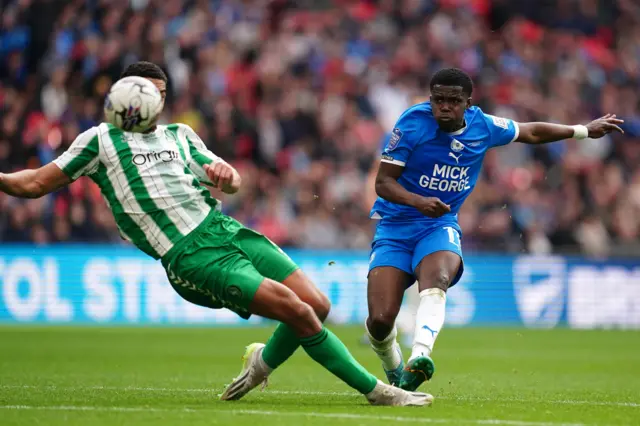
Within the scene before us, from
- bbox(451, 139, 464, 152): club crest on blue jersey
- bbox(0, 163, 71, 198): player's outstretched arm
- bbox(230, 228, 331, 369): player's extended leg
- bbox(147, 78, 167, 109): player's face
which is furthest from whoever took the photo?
bbox(451, 139, 464, 152): club crest on blue jersey

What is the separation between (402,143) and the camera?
945 cm

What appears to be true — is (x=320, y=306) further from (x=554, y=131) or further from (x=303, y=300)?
(x=554, y=131)

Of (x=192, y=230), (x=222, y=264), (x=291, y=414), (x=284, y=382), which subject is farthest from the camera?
(x=284, y=382)

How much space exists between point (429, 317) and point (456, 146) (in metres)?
1.52

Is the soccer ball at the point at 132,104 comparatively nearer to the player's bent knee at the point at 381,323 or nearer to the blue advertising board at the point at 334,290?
the player's bent knee at the point at 381,323

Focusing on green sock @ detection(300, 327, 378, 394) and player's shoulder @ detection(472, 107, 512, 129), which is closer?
green sock @ detection(300, 327, 378, 394)

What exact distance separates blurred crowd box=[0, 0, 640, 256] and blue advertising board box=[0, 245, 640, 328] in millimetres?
447

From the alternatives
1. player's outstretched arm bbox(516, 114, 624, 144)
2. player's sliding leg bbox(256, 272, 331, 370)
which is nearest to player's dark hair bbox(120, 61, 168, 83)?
player's sliding leg bbox(256, 272, 331, 370)

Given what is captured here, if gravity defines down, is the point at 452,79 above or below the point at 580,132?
above

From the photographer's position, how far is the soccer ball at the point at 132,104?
766 centimetres

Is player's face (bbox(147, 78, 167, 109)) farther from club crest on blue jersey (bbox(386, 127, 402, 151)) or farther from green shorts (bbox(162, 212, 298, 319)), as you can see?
club crest on blue jersey (bbox(386, 127, 402, 151))

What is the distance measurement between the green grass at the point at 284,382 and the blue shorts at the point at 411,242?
114cm

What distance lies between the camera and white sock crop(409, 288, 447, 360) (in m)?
8.84

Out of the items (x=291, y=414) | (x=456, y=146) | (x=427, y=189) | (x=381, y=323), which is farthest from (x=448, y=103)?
(x=291, y=414)
